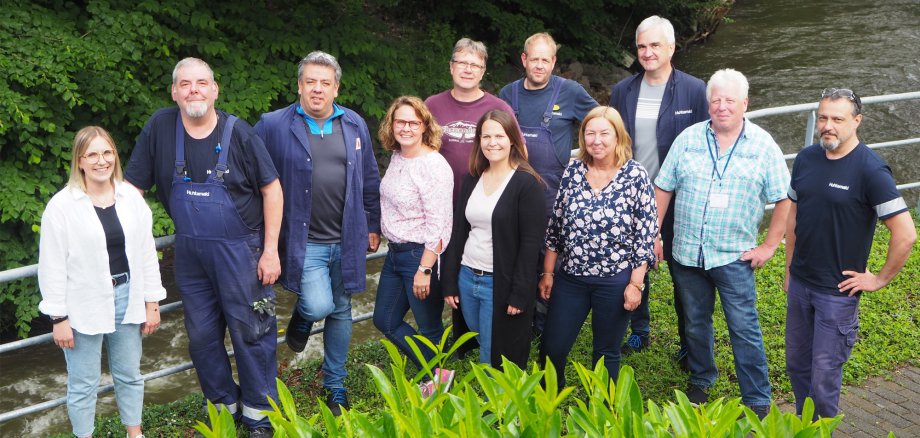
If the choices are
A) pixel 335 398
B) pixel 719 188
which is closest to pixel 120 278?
pixel 335 398

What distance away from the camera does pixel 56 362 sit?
8734mm

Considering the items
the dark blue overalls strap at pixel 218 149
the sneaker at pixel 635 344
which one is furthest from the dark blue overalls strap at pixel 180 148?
the sneaker at pixel 635 344

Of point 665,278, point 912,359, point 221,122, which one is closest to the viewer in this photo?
point 221,122

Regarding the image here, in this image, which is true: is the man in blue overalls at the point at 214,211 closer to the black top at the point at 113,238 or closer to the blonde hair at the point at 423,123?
the black top at the point at 113,238

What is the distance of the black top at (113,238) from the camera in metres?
4.29

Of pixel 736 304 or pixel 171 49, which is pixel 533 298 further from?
pixel 171 49

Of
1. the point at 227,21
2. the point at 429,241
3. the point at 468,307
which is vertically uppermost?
the point at 227,21

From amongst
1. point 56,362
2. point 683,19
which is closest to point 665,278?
point 56,362

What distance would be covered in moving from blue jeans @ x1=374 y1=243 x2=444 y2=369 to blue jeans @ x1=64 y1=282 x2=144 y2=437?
128cm

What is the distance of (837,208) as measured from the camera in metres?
4.30

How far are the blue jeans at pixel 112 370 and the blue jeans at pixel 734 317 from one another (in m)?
2.84

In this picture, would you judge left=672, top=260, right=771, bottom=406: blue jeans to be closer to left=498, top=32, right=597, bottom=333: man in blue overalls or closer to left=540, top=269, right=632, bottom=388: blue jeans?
left=540, top=269, right=632, bottom=388: blue jeans

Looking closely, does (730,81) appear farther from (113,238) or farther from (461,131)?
(113,238)

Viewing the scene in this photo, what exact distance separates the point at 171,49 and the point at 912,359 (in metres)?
8.46
